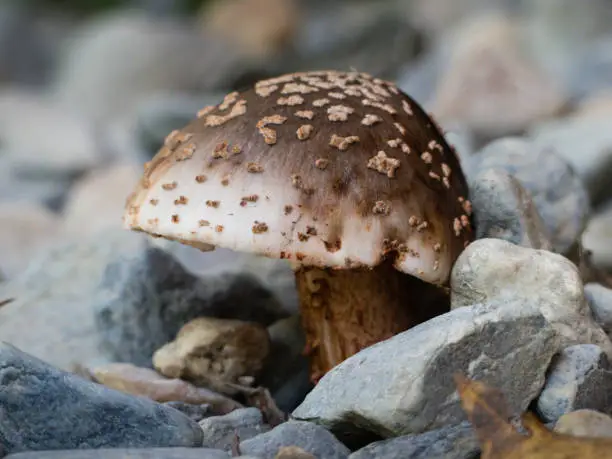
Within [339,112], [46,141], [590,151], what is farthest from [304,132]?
[46,141]

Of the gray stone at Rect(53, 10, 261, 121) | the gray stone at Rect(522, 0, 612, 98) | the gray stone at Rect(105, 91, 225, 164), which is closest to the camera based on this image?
the gray stone at Rect(105, 91, 225, 164)

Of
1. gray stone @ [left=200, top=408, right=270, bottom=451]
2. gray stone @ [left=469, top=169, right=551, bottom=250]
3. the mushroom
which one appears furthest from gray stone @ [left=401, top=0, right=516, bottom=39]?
gray stone @ [left=200, top=408, right=270, bottom=451]

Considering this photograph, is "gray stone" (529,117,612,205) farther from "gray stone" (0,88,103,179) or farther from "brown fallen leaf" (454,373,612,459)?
"gray stone" (0,88,103,179)

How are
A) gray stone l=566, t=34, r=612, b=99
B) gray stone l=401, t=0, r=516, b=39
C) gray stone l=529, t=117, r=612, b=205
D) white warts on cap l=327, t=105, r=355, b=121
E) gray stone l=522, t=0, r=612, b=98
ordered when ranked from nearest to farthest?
white warts on cap l=327, t=105, r=355, b=121, gray stone l=529, t=117, r=612, b=205, gray stone l=566, t=34, r=612, b=99, gray stone l=522, t=0, r=612, b=98, gray stone l=401, t=0, r=516, b=39

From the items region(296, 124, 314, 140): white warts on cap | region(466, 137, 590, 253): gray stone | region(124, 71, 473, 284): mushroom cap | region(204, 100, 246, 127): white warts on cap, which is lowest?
region(466, 137, 590, 253): gray stone

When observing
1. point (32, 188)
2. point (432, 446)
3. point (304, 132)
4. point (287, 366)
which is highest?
point (304, 132)

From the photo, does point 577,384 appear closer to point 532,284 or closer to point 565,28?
point 532,284

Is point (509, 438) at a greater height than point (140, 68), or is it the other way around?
→ point (509, 438)

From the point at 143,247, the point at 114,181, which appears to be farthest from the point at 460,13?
the point at 143,247
